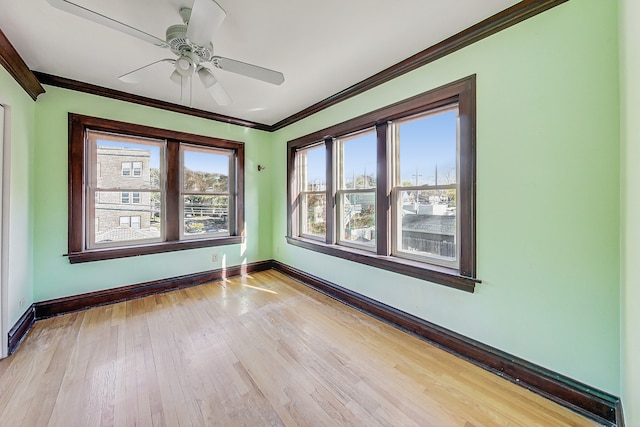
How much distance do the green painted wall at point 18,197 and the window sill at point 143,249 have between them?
15.9 inches

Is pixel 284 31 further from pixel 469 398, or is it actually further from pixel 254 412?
pixel 469 398

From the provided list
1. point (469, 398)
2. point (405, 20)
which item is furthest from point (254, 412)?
point (405, 20)

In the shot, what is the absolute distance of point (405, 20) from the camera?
1.87 meters

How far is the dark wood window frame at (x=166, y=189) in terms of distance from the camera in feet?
9.33

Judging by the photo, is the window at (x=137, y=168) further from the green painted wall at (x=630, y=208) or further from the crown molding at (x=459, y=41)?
the green painted wall at (x=630, y=208)

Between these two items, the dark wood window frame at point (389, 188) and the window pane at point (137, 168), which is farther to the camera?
the window pane at point (137, 168)

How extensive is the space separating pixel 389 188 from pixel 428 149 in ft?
1.77

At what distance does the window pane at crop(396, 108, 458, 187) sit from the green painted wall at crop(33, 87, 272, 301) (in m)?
2.83

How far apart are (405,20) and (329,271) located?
2751mm

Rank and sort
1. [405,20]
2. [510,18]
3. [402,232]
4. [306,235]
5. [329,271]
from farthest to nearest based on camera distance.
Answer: [306,235] → [329,271] → [402,232] → [405,20] → [510,18]

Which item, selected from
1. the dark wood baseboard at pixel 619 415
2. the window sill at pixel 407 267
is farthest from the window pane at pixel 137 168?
the dark wood baseboard at pixel 619 415

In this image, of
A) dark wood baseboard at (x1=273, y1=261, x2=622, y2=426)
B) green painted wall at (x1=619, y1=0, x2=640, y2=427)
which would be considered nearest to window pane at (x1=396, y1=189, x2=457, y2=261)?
dark wood baseboard at (x1=273, y1=261, x2=622, y2=426)

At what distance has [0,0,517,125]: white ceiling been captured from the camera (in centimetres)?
174

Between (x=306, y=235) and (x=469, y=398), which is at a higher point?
(x=306, y=235)
